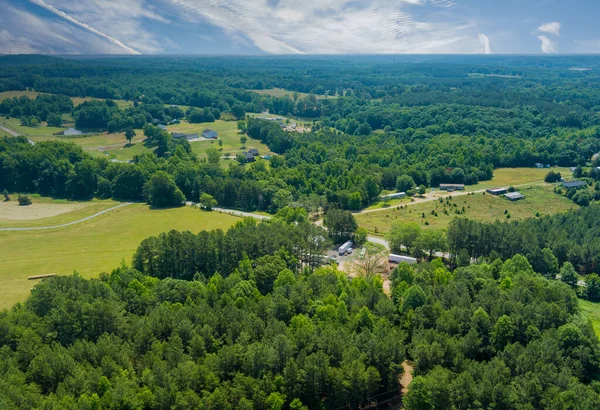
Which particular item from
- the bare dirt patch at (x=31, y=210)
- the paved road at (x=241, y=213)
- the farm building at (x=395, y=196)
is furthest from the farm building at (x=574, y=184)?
the bare dirt patch at (x=31, y=210)

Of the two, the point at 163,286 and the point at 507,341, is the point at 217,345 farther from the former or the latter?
the point at 507,341

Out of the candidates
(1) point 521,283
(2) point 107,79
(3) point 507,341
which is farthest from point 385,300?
(2) point 107,79

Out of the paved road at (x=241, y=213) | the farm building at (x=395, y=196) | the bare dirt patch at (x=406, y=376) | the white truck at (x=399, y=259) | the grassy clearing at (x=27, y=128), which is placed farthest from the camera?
the grassy clearing at (x=27, y=128)

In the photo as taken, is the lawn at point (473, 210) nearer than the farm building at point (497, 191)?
Yes

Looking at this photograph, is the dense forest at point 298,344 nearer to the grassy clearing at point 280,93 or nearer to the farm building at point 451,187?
the farm building at point 451,187

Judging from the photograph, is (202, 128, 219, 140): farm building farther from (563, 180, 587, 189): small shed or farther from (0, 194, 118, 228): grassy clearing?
(563, 180, 587, 189): small shed

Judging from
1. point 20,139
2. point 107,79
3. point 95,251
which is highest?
point 107,79

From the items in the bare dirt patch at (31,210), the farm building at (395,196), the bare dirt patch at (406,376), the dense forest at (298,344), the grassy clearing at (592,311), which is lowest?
the grassy clearing at (592,311)
